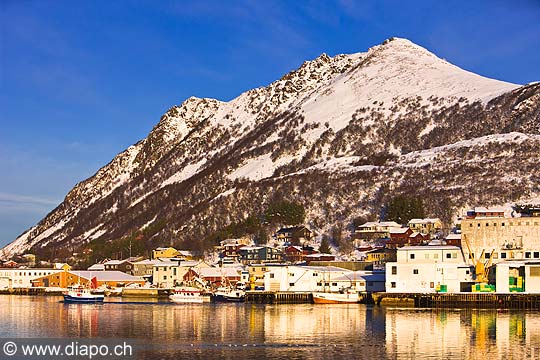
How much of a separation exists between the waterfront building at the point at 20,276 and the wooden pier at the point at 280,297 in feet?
208

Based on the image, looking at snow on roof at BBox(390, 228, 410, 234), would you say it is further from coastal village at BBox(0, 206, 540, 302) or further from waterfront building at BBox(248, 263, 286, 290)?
waterfront building at BBox(248, 263, 286, 290)

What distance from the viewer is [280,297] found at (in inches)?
4237

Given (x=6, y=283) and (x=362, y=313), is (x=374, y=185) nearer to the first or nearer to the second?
(x=6, y=283)

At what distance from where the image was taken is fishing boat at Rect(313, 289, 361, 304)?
103 metres

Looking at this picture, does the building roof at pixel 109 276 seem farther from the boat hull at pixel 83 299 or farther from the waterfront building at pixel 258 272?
the boat hull at pixel 83 299

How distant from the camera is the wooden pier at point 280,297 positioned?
106 m

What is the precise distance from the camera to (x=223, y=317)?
266 feet

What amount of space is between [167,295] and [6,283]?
49.7 meters

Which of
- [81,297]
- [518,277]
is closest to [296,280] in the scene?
[81,297]

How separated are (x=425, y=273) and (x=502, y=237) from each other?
20.6 m

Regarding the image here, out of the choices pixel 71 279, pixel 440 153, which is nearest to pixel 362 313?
pixel 71 279

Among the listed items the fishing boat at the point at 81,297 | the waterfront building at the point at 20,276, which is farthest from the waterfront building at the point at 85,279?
the fishing boat at the point at 81,297

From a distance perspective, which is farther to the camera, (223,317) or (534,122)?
(534,122)

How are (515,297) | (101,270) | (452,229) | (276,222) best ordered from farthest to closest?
(276,222) → (101,270) → (452,229) → (515,297)
